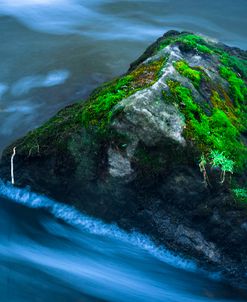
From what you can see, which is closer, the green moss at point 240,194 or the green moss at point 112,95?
the green moss at point 240,194

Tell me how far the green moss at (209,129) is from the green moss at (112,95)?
1.16ft

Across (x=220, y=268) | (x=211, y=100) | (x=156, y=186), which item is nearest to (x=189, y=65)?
(x=211, y=100)

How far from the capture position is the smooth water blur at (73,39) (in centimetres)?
850

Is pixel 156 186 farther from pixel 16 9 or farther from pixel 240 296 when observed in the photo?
pixel 16 9

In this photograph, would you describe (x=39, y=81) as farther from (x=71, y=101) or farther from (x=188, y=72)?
(x=188, y=72)

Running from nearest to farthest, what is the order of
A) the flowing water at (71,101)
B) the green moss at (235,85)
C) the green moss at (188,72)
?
the flowing water at (71,101)
the green moss at (188,72)
the green moss at (235,85)

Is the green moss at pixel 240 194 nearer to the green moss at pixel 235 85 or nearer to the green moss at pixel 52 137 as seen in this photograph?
the green moss at pixel 235 85

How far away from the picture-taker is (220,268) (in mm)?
4863

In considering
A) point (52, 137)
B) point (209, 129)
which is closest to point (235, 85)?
point (209, 129)

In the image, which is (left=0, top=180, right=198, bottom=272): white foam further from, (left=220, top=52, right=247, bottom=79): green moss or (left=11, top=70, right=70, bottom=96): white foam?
(left=11, top=70, right=70, bottom=96): white foam

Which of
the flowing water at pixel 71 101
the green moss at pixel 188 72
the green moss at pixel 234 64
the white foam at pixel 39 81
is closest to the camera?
the flowing water at pixel 71 101

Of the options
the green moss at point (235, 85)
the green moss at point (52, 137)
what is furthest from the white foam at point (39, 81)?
the green moss at point (235, 85)

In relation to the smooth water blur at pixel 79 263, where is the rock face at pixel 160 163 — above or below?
above

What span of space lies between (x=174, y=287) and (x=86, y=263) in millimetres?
1046
